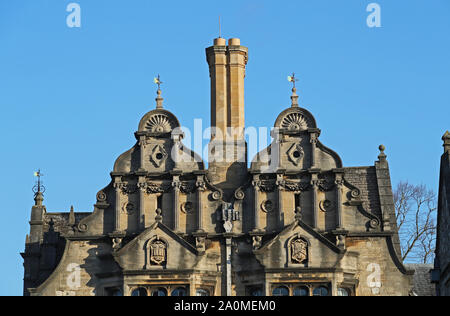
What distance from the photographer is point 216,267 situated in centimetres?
5025

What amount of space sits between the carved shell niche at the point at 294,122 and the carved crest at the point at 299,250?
16.8ft

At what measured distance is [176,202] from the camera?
167 ft

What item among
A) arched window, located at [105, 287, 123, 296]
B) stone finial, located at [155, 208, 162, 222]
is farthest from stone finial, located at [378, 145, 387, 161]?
arched window, located at [105, 287, 123, 296]

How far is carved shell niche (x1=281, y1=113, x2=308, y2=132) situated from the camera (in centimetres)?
5206

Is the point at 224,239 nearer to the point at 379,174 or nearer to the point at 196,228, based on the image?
the point at 196,228

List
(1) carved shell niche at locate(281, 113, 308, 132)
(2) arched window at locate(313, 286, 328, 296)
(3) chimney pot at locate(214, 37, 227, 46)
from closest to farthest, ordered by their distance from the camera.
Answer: (2) arched window at locate(313, 286, 328, 296)
(1) carved shell niche at locate(281, 113, 308, 132)
(3) chimney pot at locate(214, 37, 227, 46)

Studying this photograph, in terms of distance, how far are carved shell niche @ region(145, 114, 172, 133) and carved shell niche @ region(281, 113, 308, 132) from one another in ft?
16.1

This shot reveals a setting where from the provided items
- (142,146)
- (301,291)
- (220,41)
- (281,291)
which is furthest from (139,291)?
(220,41)

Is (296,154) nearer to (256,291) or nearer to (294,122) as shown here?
(294,122)

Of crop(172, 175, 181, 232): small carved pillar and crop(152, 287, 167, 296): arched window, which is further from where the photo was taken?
crop(172, 175, 181, 232): small carved pillar

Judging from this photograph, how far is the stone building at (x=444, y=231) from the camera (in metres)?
49.8

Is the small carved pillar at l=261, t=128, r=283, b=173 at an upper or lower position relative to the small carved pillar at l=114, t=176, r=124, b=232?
upper

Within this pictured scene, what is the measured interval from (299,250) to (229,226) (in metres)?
3.11

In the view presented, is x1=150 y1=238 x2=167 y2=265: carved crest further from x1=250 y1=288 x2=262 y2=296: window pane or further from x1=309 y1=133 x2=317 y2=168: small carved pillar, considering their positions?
x1=309 y1=133 x2=317 y2=168: small carved pillar
